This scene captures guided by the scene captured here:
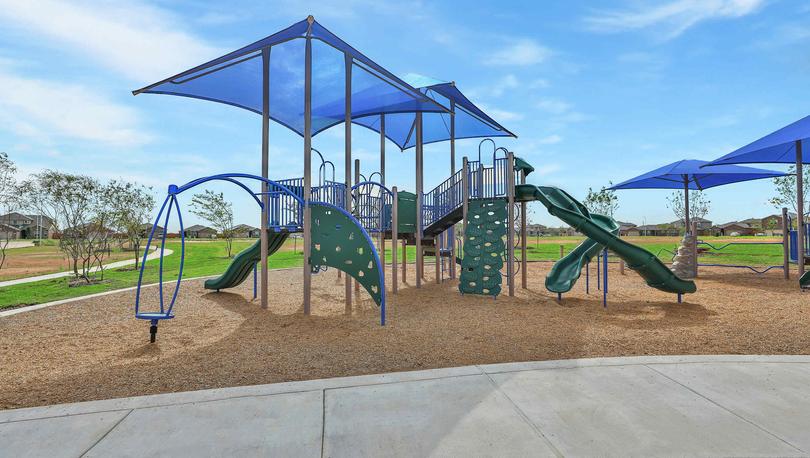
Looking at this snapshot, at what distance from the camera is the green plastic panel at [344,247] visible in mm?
7852

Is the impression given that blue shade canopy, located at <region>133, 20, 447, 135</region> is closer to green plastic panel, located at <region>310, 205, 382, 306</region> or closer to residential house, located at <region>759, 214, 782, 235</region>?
green plastic panel, located at <region>310, 205, 382, 306</region>

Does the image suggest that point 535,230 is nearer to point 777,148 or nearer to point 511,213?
point 777,148

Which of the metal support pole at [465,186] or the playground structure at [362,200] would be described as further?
the metal support pole at [465,186]

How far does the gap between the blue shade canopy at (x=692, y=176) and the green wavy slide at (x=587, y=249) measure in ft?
20.4

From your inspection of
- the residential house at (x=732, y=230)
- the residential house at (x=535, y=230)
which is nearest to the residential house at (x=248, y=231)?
the residential house at (x=535, y=230)

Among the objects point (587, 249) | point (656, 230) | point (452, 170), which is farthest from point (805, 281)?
point (656, 230)

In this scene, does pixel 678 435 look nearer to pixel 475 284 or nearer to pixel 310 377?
pixel 310 377

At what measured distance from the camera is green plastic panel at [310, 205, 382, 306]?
7852 mm

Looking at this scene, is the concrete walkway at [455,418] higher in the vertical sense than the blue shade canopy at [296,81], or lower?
lower

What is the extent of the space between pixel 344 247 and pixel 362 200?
292 centimetres

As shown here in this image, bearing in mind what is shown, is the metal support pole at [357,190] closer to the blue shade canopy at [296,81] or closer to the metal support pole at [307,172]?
the blue shade canopy at [296,81]

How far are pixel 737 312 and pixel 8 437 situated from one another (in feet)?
35.0

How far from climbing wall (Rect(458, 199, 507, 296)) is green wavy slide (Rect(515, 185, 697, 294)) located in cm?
100

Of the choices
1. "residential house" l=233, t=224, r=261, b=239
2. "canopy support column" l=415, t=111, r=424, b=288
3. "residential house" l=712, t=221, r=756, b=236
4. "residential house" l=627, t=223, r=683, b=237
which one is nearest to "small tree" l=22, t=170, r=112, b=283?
"canopy support column" l=415, t=111, r=424, b=288
